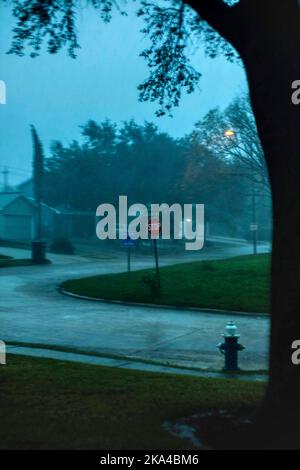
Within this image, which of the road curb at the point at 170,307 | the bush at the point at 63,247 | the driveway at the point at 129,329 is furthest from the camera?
the bush at the point at 63,247

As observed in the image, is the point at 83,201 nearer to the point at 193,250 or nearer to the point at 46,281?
the point at 193,250

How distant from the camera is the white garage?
58.7 meters

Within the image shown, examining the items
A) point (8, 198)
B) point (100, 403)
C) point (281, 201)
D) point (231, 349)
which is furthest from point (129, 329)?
point (8, 198)

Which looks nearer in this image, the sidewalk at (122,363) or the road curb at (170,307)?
the sidewalk at (122,363)

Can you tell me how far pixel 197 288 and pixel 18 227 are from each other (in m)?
43.1

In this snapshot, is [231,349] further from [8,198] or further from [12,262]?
[8,198]

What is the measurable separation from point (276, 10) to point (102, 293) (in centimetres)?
1564

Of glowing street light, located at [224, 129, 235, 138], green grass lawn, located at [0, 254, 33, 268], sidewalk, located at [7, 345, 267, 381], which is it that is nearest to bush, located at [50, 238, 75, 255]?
green grass lawn, located at [0, 254, 33, 268]

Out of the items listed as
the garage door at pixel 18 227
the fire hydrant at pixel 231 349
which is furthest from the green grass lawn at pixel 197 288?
the garage door at pixel 18 227

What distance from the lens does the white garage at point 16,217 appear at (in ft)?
193

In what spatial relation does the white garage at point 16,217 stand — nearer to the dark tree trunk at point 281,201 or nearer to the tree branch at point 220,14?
the tree branch at point 220,14

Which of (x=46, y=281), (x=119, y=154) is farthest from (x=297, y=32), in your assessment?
(x=119, y=154)

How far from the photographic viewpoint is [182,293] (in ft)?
62.8

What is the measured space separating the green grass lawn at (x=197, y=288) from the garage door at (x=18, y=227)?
119 ft
